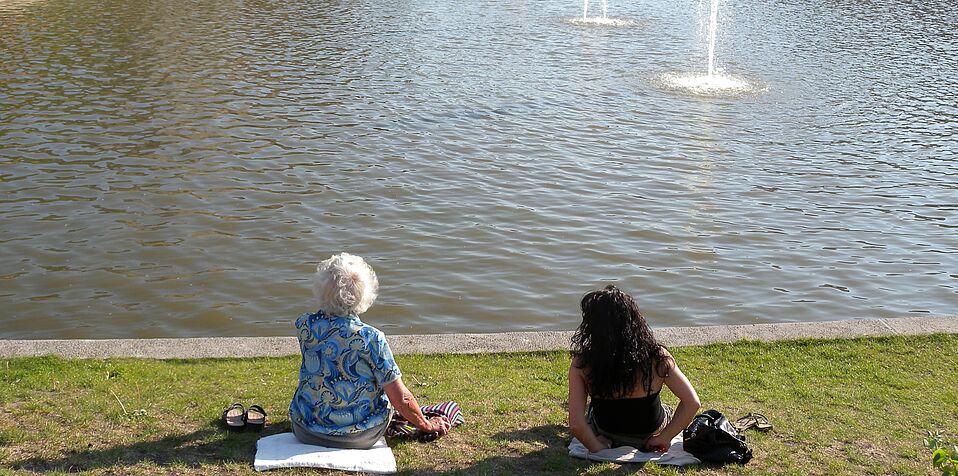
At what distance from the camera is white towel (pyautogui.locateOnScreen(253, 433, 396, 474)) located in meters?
5.30

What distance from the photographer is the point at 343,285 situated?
5.36 meters

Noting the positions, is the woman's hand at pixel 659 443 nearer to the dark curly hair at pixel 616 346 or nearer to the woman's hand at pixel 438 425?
the dark curly hair at pixel 616 346

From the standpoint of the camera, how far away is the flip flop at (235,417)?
580cm

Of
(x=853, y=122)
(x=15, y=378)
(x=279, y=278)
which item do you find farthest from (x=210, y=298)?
(x=853, y=122)

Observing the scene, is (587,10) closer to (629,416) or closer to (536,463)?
(629,416)

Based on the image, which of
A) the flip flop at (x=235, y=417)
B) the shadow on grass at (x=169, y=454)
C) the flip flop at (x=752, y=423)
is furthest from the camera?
the flip flop at (x=752, y=423)

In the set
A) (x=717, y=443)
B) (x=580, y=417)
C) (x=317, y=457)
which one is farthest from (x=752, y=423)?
(x=317, y=457)

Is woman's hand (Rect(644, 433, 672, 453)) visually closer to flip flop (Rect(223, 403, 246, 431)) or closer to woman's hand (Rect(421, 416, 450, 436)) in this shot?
woman's hand (Rect(421, 416, 450, 436))

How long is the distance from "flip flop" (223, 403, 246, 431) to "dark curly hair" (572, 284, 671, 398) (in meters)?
1.92

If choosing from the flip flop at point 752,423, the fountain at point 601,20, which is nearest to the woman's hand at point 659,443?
the flip flop at point 752,423

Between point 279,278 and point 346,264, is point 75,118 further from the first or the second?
point 346,264

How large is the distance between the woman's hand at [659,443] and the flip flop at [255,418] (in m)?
2.17

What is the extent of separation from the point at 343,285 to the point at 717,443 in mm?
2183

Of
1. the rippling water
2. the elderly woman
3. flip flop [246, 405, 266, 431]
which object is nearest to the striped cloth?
the elderly woman
